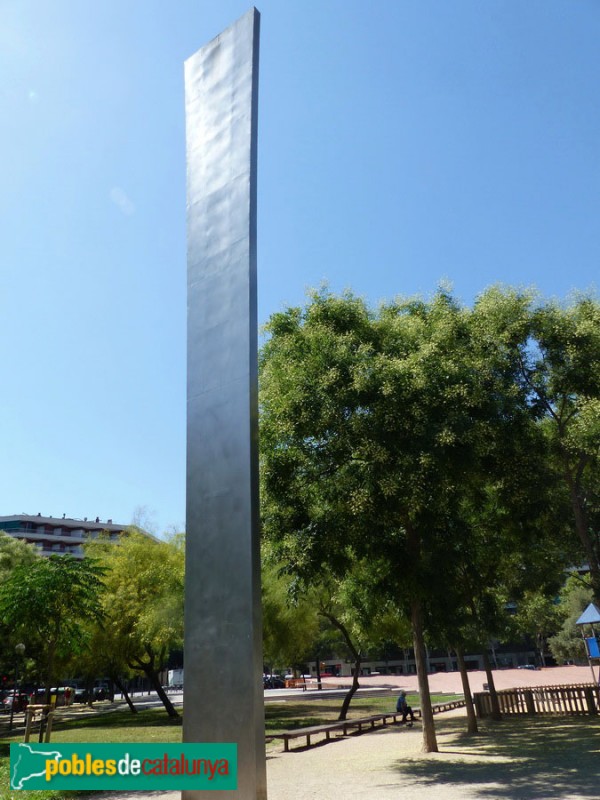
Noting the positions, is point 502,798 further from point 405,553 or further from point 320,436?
point 320,436

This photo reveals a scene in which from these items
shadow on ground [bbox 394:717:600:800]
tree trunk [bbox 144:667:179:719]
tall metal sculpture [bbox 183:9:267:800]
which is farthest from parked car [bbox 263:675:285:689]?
tall metal sculpture [bbox 183:9:267:800]

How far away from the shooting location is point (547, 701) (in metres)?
20.0

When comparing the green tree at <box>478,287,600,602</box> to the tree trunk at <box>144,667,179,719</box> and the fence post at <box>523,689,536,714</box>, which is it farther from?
the tree trunk at <box>144,667,179,719</box>

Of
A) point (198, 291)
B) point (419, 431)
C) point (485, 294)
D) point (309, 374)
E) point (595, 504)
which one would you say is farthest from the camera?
point (595, 504)

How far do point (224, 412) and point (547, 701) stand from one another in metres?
18.1

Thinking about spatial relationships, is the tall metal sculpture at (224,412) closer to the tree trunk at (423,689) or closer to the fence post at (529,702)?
the tree trunk at (423,689)

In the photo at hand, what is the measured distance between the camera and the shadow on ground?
918cm

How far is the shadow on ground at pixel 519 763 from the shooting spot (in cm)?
918

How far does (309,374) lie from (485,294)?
5340 mm

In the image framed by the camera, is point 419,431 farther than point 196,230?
Yes

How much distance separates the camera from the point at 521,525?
51.0 ft

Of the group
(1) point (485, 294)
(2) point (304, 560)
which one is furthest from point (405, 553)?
(1) point (485, 294)

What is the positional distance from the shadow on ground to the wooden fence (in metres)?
1.81

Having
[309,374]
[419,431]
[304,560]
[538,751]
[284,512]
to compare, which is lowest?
[538,751]
